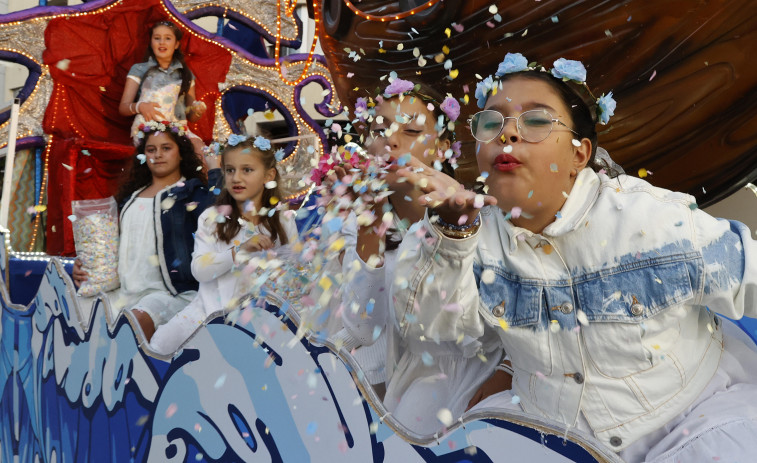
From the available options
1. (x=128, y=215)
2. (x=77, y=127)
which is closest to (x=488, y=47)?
(x=128, y=215)

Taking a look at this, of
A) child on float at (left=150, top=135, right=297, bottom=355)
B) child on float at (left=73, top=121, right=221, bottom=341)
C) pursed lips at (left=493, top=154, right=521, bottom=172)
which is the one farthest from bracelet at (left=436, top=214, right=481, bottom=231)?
child on float at (left=73, top=121, right=221, bottom=341)

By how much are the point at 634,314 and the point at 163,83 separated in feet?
13.2

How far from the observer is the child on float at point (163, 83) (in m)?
4.47

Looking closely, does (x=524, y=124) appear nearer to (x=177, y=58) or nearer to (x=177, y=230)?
(x=177, y=230)

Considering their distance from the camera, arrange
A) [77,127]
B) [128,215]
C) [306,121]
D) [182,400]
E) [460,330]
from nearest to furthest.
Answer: [460,330], [182,400], [128,215], [77,127], [306,121]

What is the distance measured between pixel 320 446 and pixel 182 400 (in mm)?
445

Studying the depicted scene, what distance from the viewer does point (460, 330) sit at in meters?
1.22

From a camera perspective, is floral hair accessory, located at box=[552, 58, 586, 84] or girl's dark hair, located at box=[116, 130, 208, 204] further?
girl's dark hair, located at box=[116, 130, 208, 204]

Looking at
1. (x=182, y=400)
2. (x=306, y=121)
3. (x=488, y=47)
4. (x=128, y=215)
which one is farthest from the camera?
(x=306, y=121)

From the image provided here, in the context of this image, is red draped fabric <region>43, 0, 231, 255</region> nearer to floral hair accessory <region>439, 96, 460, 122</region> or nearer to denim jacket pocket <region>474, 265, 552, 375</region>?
floral hair accessory <region>439, 96, 460, 122</region>

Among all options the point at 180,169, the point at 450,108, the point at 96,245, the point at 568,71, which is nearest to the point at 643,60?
the point at 450,108

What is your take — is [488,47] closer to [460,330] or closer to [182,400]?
[460,330]

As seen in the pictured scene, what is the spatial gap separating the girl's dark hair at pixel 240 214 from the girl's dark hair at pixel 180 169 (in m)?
0.64

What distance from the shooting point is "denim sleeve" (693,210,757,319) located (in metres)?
1.10
